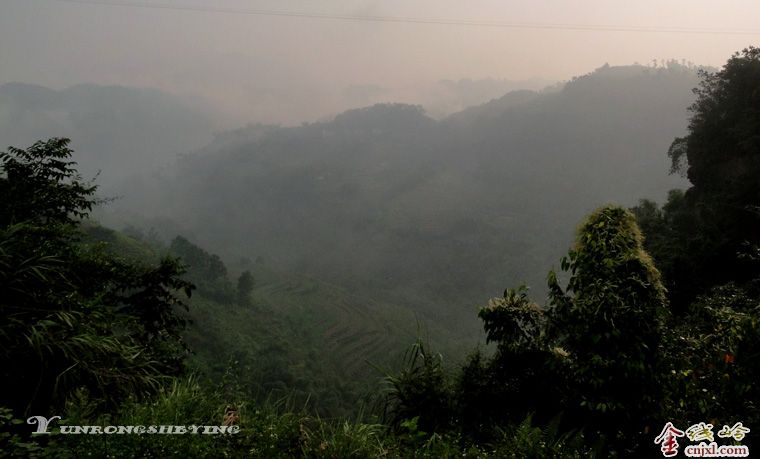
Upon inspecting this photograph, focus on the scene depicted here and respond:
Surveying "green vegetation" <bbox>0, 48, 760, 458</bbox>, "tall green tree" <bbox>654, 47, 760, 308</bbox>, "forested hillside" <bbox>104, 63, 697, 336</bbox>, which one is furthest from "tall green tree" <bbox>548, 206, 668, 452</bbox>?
"forested hillside" <bbox>104, 63, 697, 336</bbox>

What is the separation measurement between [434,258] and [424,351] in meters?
125

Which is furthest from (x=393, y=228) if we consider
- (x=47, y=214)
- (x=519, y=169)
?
(x=47, y=214)

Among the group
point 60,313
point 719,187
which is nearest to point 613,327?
point 60,313

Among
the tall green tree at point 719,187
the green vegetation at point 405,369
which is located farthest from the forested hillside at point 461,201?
the green vegetation at point 405,369

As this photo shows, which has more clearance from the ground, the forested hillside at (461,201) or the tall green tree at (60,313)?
the forested hillside at (461,201)

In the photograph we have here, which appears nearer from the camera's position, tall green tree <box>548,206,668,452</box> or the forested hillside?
tall green tree <box>548,206,668,452</box>

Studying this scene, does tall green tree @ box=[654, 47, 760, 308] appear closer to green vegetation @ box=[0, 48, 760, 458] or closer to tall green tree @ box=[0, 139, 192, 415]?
green vegetation @ box=[0, 48, 760, 458]

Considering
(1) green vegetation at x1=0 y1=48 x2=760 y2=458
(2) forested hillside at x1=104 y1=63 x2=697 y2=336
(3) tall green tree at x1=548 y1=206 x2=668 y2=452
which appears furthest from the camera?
(2) forested hillside at x1=104 y1=63 x2=697 y2=336

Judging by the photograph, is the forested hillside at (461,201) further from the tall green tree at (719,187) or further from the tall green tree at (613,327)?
the tall green tree at (613,327)

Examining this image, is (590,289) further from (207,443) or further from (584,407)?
(207,443)

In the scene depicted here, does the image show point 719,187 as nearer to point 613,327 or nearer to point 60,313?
point 613,327

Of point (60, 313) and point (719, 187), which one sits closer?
point (60, 313)

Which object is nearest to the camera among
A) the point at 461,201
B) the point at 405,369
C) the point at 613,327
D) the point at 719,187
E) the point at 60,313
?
the point at 60,313

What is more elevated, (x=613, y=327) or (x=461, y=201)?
(x=461, y=201)
